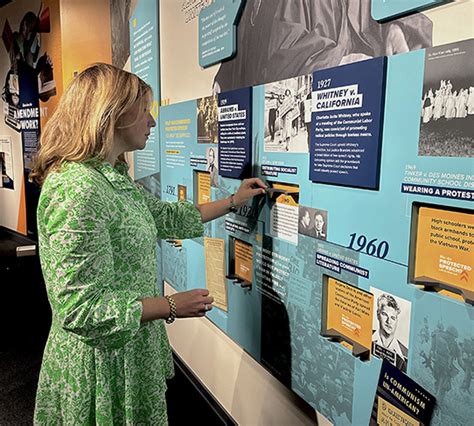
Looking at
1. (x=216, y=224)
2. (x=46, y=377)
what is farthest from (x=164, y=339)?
Answer: (x=216, y=224)

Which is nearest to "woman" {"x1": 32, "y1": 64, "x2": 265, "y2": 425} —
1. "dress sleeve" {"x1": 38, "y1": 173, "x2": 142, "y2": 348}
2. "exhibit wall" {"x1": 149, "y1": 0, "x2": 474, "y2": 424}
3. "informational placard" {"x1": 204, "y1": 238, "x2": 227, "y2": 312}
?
"dress sleeve" {"x1": 38, "y1": 173, "x2": 142, "y2": 348}

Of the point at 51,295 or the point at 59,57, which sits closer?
the point at 51,295

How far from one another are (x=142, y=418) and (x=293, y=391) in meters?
0.52

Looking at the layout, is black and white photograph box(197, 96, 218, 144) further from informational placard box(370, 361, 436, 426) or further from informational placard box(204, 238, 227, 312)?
informational placard box(370, 361, 436, 426)

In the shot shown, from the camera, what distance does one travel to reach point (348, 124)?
3.81 ft

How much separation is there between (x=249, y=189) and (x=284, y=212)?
0.19 m

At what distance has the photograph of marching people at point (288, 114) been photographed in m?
1.34

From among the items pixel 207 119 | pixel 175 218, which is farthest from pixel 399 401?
pixel 207 119

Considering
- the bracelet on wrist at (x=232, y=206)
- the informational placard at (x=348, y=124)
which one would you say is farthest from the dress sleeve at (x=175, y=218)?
the informational placard at (x=348, y=124)

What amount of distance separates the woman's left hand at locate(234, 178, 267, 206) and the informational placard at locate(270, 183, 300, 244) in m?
0.06

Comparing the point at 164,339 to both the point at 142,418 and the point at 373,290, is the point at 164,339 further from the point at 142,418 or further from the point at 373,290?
the point at 373,290

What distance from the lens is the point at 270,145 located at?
1.53 metres

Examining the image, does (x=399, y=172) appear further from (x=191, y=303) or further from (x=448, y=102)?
(x=191, y=303)

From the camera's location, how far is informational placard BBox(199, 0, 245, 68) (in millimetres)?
1718
